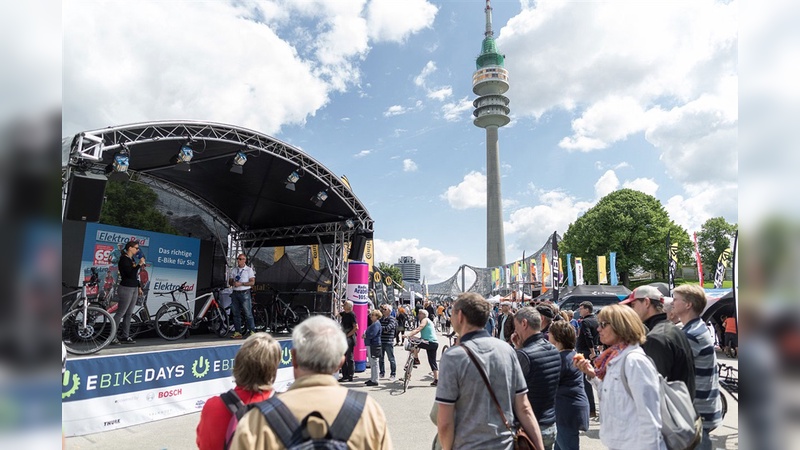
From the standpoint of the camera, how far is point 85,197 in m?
7.53

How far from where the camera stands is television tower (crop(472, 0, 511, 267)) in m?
91.6

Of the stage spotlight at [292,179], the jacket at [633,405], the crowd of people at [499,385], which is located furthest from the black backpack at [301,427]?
the stage spotlight at [292,179]

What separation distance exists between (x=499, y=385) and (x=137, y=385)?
5647 mm

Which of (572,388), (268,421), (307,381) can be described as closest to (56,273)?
(268,421)

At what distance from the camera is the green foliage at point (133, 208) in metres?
13.2

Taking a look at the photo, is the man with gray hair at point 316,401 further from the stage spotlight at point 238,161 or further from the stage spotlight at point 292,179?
the stage spotlight at point 292,179

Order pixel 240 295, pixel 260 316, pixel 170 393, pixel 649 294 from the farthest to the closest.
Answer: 1. pixel 260 316
2. pixel 240 295
3. pixel 170 393
4. pixel 649 294

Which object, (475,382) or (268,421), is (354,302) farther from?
(268,421)

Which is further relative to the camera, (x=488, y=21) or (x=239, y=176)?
(x=488, y=21)

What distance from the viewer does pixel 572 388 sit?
405cm

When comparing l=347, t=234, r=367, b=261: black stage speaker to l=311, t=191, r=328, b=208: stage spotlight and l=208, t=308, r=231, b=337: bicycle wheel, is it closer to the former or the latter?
l=311, t=191, r=328, b=208: stage spotlight

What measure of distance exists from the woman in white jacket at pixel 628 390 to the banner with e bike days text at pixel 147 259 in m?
→ 11.0

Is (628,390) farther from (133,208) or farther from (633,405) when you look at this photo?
(133,208)

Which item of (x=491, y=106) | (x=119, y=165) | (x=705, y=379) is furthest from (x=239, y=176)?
(x=491, y=106)
